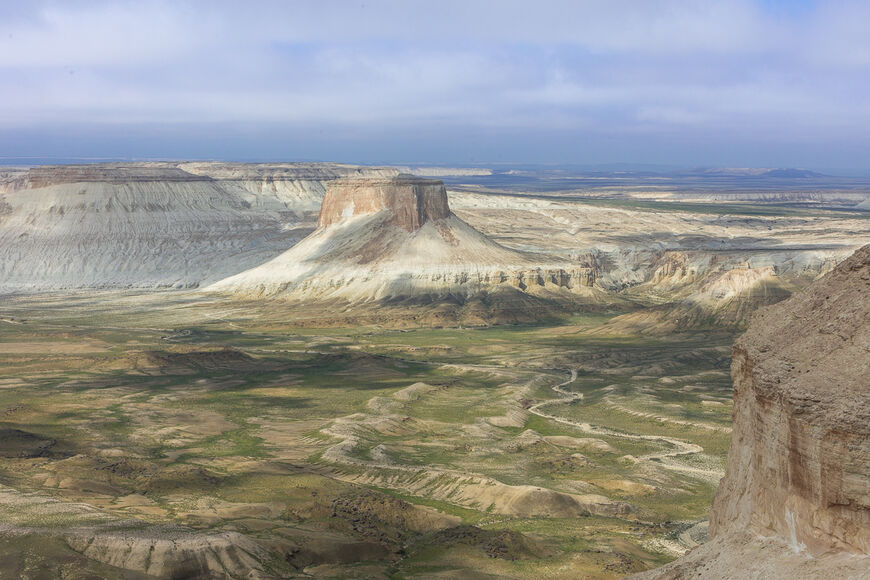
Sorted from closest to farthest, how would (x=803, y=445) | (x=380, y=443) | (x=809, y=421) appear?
(x=809, y=421) < (x=803, y=445) < (x=380, y=443)

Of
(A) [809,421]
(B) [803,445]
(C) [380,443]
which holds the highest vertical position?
(A) [809,421]

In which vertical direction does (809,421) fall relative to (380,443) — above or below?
above

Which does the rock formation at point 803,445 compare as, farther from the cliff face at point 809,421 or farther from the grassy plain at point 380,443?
the grassy plain at point 380,443

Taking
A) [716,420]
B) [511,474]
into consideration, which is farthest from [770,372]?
[716,420]

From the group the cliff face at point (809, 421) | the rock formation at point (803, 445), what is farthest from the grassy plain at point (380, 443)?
the cliff face at point (809, 421)

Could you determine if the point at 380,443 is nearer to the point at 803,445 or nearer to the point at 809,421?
the point at 803,445

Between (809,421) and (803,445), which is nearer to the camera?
(809,421)

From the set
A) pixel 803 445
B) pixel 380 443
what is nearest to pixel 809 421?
pixel 803 445

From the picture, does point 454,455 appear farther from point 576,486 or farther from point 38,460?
point 38,460
